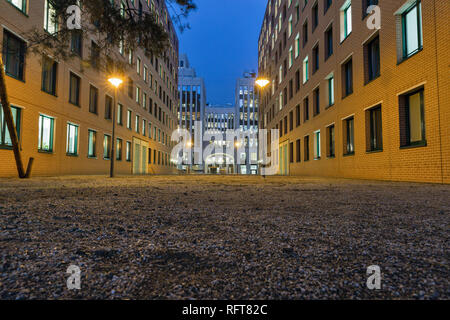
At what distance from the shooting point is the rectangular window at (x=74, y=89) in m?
15.2

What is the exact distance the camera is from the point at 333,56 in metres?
15.0

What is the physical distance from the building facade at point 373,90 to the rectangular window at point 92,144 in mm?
11769

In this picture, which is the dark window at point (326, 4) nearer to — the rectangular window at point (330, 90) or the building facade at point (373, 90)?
the building facade at point (373, 90)

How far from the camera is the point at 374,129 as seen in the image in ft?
36.0

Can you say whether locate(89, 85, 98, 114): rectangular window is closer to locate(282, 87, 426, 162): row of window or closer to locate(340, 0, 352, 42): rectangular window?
locate(282, 87, 426, 162): row of window

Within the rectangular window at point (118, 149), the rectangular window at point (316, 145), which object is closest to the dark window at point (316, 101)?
the rectangular window at point (316, 145)

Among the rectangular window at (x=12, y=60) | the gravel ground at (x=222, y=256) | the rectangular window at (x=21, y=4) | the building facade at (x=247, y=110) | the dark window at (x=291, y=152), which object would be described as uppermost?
the building facade at (x=247, y=110)

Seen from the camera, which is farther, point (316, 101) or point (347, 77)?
point (316, 101)

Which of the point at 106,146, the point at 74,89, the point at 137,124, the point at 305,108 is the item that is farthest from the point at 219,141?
the point at 74,89

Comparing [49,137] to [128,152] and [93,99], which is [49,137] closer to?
[93,99]

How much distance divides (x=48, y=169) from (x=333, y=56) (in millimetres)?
16791

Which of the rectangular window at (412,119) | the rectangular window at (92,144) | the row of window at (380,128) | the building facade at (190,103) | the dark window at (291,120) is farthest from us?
the building facade at (190,103)

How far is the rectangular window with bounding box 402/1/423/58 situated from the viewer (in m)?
8.52

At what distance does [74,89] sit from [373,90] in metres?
16.4
